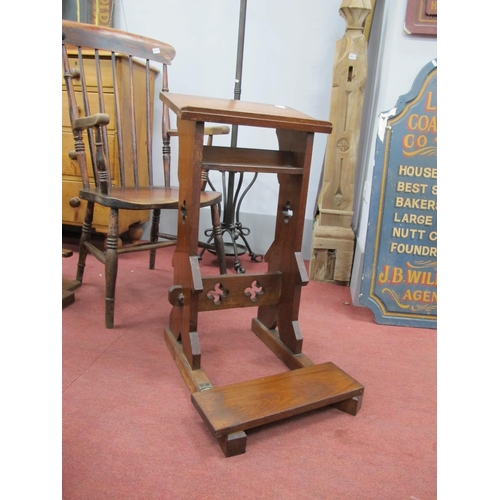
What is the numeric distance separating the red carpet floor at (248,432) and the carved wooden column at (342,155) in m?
0.45

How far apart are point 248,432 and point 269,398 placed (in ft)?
0.31

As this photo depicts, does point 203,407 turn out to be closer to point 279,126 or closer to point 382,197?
point 279,126

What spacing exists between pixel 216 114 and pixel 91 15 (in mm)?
1785

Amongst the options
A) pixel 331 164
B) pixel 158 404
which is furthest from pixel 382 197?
pixel 158 404

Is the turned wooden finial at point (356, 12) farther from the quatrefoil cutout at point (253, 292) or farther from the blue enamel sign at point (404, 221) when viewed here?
the quatrefoil cutout at point (253, 292)

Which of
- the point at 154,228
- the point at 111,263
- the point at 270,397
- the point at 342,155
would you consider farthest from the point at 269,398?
the point at 342,155

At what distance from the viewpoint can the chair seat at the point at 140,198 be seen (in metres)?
Result: 1.47

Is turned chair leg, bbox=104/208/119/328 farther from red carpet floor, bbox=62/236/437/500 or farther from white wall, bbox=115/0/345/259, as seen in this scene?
white wall, bbox=115/0/345/259

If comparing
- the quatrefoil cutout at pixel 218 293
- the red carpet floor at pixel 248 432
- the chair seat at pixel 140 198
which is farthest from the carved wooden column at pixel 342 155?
the quatrefoil cutout at pixel 218 293

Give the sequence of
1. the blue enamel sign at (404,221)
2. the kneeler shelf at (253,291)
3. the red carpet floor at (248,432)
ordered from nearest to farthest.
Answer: the red carpet floor at (248,432) → the kneeler shelf at (253,291) → the blue enamel sign at (404,221)

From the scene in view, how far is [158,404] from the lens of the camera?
3.72 ft

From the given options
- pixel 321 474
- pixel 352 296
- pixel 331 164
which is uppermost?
pixel 331 164

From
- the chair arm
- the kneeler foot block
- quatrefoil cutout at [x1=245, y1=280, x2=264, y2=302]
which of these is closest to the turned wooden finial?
the chair arm

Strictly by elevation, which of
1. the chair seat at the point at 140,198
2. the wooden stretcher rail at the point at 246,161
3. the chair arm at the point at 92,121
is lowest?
the chair seat at the point at 140,198
